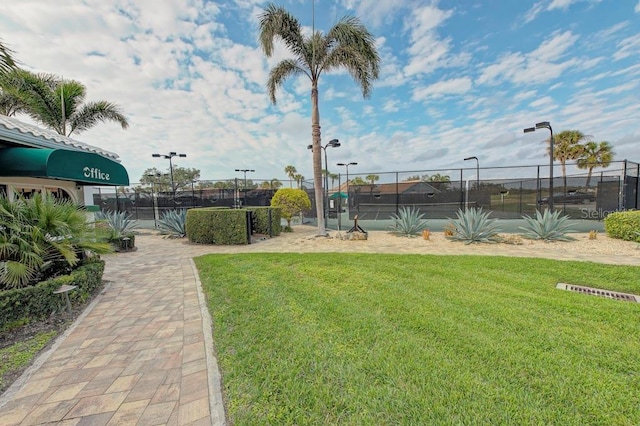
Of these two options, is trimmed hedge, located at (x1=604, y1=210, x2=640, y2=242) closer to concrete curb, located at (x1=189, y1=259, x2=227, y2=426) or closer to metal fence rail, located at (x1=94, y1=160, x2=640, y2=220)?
metal fence rail, located at (x1=94, y1=160, x2=640, y2=220)

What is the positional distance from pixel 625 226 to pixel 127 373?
11258mm

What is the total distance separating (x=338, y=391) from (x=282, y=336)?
900mm

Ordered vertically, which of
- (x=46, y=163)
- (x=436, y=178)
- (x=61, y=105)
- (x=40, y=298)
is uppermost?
(x=61, y=105)

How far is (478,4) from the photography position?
7.52 metres

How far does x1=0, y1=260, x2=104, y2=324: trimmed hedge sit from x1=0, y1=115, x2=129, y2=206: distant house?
5.11 feet

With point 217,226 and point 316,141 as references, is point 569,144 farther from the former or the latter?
point 217,226

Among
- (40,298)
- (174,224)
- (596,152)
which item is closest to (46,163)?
(40,298)

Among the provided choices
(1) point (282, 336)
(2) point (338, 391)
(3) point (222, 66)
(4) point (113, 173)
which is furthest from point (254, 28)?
(2) point (338, 391)

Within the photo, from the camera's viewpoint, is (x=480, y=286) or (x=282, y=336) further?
(x=480, y=286)

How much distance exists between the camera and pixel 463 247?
23.7ft

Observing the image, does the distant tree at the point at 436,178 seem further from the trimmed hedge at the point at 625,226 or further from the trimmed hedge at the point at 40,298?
the trimmed hedge at the point at 40,298

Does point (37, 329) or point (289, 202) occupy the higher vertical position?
point (289, 202)

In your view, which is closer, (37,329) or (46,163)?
(37,329)

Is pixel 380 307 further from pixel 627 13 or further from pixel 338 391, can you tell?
pixel 627 13
